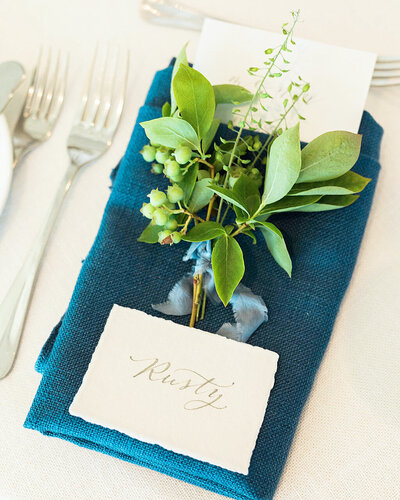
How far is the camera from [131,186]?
1.92ft

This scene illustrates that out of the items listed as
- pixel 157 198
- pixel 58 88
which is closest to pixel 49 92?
pixel 58 88

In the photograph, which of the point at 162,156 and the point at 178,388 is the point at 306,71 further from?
the point at 178,388

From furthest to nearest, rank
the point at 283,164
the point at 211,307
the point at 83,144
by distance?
the point at 83,144 → the point at 211,307 → the point at 283,164

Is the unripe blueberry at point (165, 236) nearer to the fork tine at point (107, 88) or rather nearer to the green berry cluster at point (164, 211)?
the green berry cluster at point (164, 211)

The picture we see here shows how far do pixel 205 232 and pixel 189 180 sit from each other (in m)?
0.06

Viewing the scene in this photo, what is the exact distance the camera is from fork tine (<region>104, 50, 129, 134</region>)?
0.69 meters

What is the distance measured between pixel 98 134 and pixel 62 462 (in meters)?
0.42

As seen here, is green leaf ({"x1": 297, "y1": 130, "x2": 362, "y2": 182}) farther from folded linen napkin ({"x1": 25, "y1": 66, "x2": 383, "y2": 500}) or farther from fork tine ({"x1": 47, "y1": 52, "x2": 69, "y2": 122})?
fork tine ({"x1": 47, "y1": 52, "x2": 69, "y2": 122})

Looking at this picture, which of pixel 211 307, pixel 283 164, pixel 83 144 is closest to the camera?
pixel 283 164

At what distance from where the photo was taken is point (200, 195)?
1.66ft

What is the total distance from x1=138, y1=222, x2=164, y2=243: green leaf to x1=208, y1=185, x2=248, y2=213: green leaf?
89 mm

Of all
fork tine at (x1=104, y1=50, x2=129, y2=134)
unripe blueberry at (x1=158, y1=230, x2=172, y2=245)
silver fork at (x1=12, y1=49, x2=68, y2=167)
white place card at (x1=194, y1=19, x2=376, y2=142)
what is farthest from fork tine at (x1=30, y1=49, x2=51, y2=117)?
unripe blueberry at (x1=158, y1=230, x2=172, y2=245)

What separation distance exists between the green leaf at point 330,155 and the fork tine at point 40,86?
16.4 inches

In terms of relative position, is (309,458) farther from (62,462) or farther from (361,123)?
(361,123)
